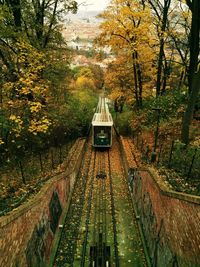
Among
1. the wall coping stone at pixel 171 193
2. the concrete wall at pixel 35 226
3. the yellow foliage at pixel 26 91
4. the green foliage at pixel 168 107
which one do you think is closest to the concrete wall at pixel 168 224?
the wall coping stone at pixel 171 193

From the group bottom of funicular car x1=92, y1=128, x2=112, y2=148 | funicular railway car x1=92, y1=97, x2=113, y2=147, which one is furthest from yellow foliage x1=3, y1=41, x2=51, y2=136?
bottom of funicular car x1=92, y1=128, x2=112, y2=148

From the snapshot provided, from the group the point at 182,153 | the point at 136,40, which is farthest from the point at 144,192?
the point at 136,40

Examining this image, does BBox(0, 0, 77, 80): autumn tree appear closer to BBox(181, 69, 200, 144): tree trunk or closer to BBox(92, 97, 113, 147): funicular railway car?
BBox(92, 97, 113, 147): funicular railway car

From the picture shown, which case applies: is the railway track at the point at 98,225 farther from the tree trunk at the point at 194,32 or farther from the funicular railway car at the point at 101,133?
the tree trunk at the point at 194,32

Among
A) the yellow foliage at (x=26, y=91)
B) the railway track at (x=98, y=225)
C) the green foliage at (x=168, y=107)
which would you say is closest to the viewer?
the railway track at (x=98, y=225)

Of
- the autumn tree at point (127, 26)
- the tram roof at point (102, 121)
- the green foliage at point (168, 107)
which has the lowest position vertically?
the tram roof at point (102, 121)
